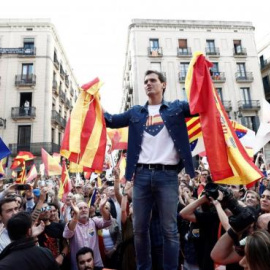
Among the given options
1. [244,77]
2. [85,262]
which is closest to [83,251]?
[85,262]

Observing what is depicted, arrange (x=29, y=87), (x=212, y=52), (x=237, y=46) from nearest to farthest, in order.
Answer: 1. (x=29, y=87)
2. (x=212, y=52)
3. (x=237, y=46)

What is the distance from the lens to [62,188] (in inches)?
367

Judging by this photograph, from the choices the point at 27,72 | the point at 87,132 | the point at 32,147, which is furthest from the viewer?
the point at 27,72

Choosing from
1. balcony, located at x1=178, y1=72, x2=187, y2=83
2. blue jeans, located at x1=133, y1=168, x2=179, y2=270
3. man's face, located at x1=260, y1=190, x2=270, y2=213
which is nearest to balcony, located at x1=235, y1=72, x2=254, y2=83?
balcony, located at x1=178, y1=72, x2=187, y2=83

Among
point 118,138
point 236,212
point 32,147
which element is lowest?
point 236,212

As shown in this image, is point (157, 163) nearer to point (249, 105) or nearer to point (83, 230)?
point (83, 230)

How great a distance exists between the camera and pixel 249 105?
29.3 m

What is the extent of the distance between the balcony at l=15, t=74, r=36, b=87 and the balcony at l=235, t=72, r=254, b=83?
844 inches

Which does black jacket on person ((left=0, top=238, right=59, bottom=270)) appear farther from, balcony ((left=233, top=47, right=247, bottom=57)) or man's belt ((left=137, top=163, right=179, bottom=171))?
balcony ((left=233, top=47, right=247, bottom=57))

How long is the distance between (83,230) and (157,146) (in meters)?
2.61

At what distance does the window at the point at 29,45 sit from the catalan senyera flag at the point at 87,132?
90.3 feet

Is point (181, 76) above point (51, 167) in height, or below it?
above

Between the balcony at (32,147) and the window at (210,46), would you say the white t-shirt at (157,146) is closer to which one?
the balcony at (32,147)

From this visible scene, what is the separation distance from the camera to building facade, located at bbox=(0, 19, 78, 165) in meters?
26.0
